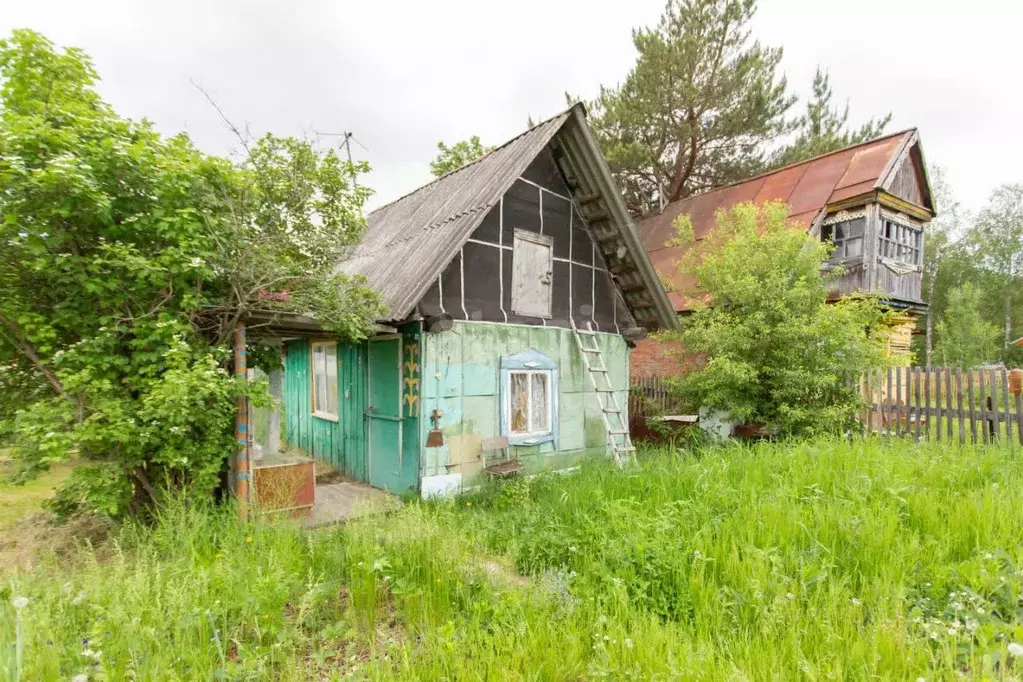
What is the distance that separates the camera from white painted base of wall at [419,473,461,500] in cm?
671

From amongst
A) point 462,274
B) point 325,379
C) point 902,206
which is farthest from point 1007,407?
point 325,379

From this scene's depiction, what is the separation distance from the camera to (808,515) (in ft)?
14.3

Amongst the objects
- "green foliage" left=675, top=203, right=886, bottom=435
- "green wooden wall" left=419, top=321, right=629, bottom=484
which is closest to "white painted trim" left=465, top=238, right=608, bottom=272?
"green wooden wall" left=419, top=321, right=629, bottom=484

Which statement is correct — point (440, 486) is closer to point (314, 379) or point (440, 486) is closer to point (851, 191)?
point (314, 379)

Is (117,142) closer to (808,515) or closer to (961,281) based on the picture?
(808,515)

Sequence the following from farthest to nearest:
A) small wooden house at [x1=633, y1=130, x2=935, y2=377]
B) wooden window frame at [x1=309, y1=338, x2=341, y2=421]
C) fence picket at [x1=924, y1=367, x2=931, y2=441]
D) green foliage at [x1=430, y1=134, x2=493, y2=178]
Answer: green foliage at [x1=430, y1=134, x2=493, y2=178]
small wooden house at [x1=633, y1=130, x2=935, y2=377]
wooden window frame at [x1=309, y1=338, x2=341, y2=421]
fence picket at [x1=924, y1=367, x2=931, y2=441]

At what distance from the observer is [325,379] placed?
363 inches

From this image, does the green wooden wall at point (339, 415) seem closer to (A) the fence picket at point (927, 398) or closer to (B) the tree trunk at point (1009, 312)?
(A) the fence picket at point (927, 398)

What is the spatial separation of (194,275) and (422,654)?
408 cm

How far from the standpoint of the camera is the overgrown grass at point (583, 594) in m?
2.67

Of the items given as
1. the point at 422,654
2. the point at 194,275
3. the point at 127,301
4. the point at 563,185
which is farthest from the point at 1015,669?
the point at 563,185

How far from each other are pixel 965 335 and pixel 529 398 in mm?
25430

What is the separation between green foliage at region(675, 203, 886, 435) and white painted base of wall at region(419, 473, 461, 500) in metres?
5.13

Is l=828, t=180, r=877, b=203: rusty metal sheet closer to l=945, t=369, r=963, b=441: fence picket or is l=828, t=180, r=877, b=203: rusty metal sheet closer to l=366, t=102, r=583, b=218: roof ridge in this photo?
l=945, t=369, r=963, b=441: fence picket
